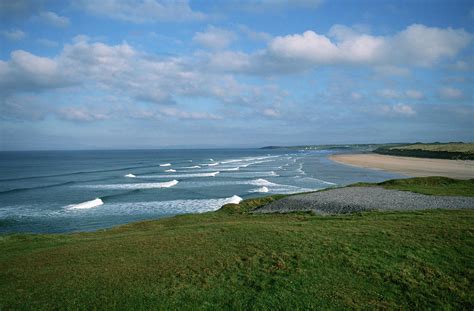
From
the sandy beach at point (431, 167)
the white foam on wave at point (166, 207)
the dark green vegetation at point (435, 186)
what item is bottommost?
the white foam on wave at point (166, 207)

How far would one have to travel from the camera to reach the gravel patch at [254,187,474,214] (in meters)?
24.5

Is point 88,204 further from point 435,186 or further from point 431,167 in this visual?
point 431,167

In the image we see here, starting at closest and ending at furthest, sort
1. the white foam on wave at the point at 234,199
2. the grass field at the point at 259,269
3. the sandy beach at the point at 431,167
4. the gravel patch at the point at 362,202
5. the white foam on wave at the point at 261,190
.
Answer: the grass field at the point at 259,269, the gravel patch at the point at 362,202, the white foam on wave at the point at 234,199, the white foam on wave at the point at 261,190, the sandy beach at the point at 431,167

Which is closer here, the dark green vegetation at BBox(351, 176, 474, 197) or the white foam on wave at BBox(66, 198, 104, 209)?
the dark green vegetation at BBox(351, 176, 474, 197)

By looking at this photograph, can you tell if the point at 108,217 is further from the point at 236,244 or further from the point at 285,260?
the point at 285,260

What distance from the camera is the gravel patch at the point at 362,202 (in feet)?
80.4

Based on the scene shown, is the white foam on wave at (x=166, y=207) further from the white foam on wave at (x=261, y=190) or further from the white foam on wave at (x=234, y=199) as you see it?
the white foam on wave at (x=261, y=190)

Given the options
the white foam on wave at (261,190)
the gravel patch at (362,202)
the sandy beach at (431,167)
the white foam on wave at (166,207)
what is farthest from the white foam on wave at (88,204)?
the sandy beach at (431,167)

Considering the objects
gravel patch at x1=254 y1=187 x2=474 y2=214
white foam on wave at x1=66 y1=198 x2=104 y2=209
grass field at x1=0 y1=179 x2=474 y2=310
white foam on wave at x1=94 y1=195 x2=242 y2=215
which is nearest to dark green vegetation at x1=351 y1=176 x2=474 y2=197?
gravel patch at x1=254 y1=187 x2=474 y2=214

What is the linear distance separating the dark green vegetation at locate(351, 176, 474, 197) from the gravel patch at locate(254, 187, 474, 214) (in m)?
1.99

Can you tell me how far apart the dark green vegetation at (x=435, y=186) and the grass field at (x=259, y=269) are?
13282 mm

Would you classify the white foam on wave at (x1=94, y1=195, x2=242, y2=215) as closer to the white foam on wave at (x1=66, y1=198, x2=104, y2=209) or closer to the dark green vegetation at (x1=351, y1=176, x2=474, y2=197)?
the white foam on wave at (x1=66, y1=198, x2=104, y2=209)

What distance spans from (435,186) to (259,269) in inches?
1116

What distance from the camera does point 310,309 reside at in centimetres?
1045
